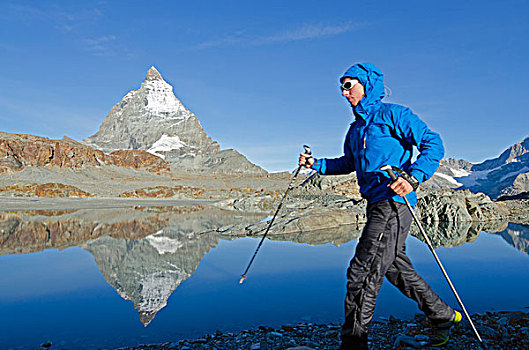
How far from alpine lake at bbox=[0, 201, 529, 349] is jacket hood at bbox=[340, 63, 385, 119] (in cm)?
247

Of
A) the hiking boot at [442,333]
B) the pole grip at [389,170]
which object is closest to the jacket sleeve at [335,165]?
the pole grip at [389,170]

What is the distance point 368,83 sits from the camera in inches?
135

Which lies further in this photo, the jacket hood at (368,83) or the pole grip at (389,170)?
the jacket hood at (368,83)

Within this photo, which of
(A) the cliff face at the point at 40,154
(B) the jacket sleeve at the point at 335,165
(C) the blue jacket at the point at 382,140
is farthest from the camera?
(A) the cliff face at the point at 40,154

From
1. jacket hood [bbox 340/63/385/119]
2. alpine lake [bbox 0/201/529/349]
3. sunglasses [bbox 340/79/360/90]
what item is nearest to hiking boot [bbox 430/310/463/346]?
alpine lake [bbox 0/201/529/349]

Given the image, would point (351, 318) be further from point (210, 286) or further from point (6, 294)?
point (6, 294)

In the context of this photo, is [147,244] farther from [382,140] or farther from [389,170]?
[389,170]

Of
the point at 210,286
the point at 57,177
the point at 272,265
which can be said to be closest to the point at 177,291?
the point at 210,286

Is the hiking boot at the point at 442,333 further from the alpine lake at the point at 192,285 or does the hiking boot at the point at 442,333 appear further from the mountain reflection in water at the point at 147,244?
the mountain reflection in water at the point at 147,244

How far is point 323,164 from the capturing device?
13.6 feet

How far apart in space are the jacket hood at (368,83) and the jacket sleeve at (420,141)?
29cm

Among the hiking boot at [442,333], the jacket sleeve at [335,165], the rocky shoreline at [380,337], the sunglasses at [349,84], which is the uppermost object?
the sunglasses at [349,84]

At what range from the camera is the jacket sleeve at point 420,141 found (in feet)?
10.1

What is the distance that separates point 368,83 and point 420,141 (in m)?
0.69
